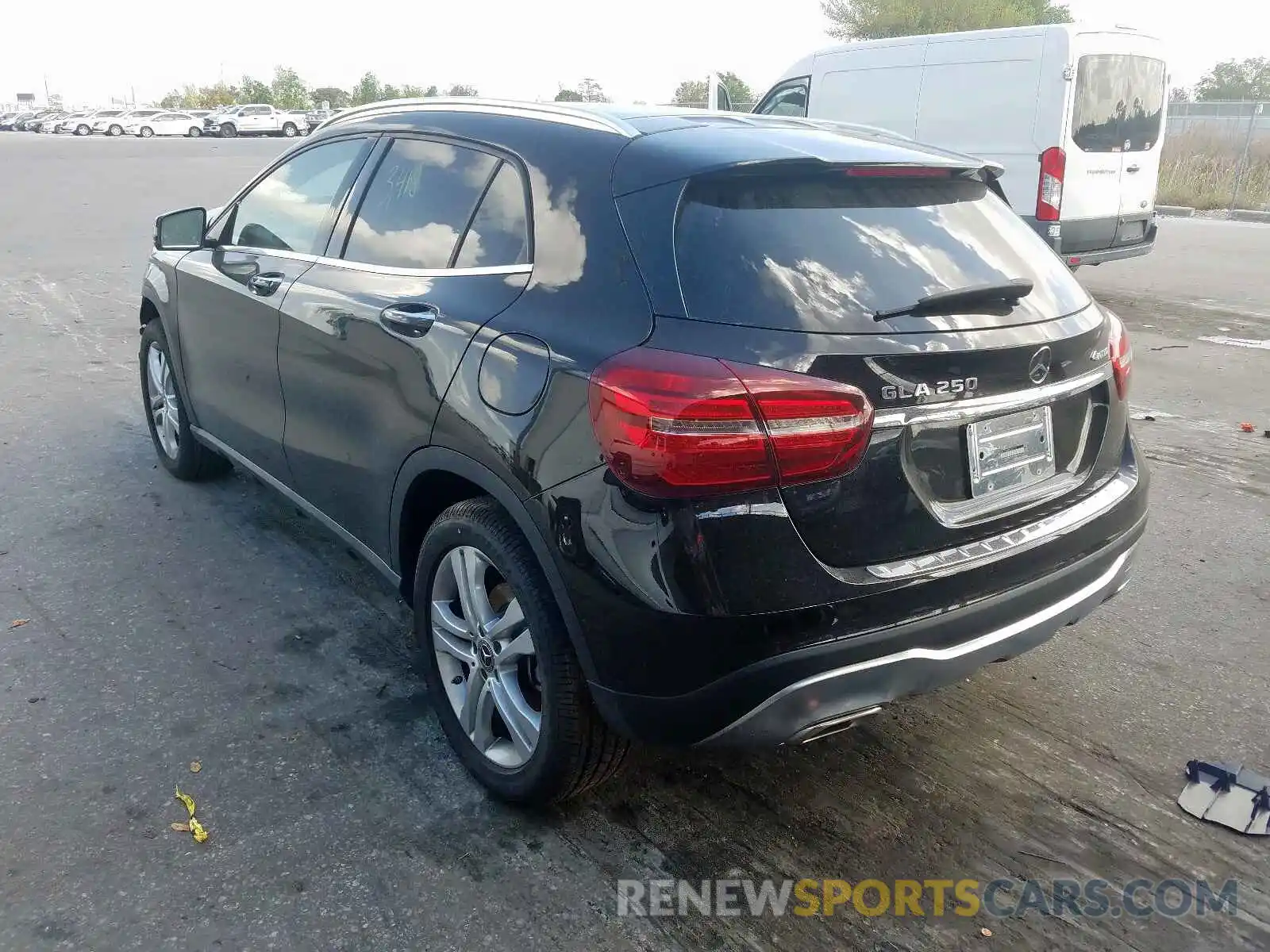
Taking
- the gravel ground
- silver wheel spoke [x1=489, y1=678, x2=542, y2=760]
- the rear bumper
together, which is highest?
the rear bumper

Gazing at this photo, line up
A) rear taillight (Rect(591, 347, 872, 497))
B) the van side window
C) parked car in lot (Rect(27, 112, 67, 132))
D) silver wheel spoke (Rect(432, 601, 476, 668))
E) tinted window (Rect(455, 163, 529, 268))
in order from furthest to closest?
parked car in lot (Rect(27, 112, 67, 132)) → the van side window → silver wheel spoke (Rect(432, 601, 476, 668)) → tinted window (Rect(455, 163, 529, 268)) → rear taillight (Rect(591, 347, 872, 497))

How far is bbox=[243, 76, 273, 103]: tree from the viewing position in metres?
95.2

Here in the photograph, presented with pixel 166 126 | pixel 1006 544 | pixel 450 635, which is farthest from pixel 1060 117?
pixel 166 126

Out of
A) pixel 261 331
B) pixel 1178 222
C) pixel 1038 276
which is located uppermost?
pixel 1038 276

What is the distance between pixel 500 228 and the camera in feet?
9.58

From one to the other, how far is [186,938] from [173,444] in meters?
3.37

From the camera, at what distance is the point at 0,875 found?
2.61 meters

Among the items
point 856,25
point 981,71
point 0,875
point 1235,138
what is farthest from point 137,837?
point 856,25

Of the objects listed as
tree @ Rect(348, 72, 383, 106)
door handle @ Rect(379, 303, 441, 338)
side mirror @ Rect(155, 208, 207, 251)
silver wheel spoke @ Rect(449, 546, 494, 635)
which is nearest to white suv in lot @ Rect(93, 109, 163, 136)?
tree @ Rect(348, 72, 383, 106)

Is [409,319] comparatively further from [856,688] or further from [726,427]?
[856,688]

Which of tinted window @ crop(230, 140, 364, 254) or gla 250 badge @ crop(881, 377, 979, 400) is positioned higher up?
tinted window @ crop(230, 140, 364, 254)

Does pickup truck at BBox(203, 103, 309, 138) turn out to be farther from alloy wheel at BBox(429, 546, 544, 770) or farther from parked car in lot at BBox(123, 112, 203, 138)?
alloy wheel at BBox(429, 546, 544, 770)

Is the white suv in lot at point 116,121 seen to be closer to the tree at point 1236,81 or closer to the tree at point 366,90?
the tree at point 366,90

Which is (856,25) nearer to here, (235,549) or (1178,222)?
(1178,222)
